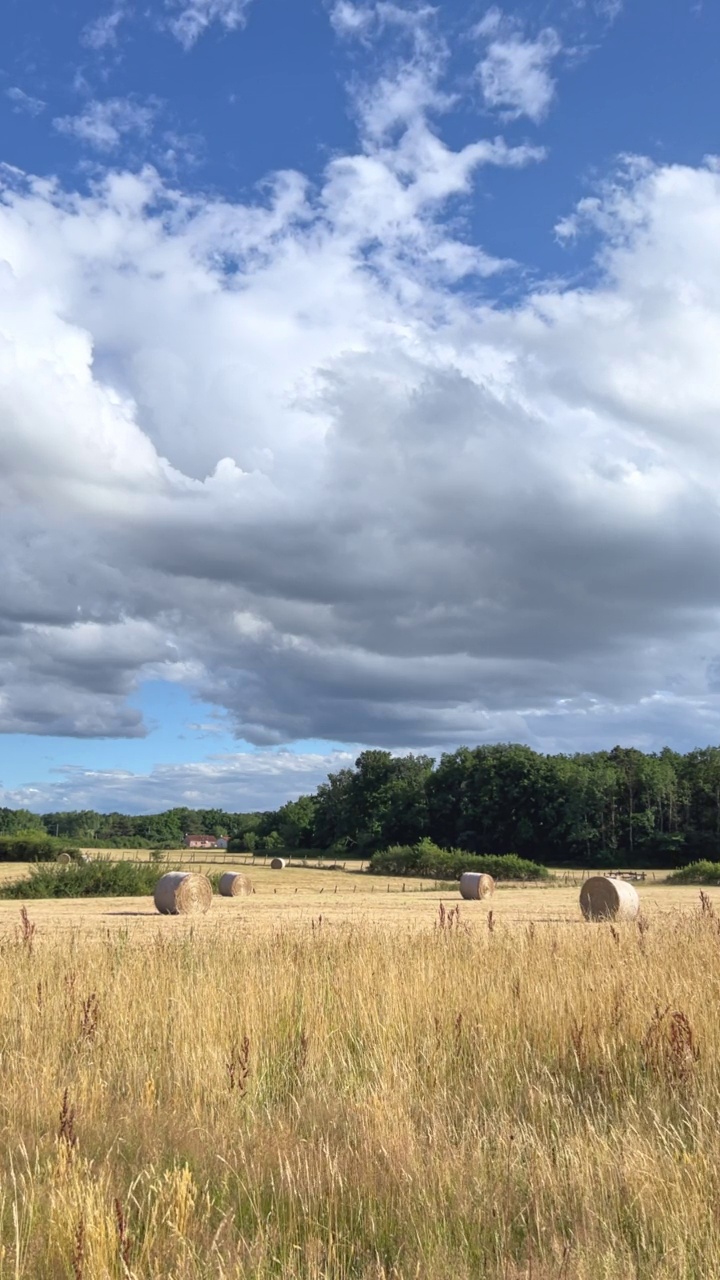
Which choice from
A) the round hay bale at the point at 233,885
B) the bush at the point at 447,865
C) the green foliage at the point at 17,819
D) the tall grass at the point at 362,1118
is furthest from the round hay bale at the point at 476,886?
the green foliage at the point at 17,819

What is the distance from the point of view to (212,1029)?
7078 millimetres

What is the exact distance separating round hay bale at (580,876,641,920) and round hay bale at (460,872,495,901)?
647 inches

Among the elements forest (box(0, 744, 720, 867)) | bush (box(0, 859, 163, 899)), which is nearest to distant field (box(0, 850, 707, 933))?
bush (box(0, 859, 163, 899))

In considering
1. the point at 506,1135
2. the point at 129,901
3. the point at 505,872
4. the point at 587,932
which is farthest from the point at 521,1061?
the point at 505,872

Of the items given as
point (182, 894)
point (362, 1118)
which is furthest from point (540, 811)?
point (362, 1118)

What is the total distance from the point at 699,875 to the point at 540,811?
3933 centimetres

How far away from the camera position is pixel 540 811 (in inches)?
4114

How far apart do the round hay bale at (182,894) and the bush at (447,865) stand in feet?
117

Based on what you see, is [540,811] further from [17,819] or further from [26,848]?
[17,819]

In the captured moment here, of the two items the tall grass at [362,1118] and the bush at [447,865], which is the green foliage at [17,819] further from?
the tall grass at [362,1118]

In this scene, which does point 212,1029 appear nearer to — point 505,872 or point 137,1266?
point 137,1266

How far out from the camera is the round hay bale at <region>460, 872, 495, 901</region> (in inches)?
1779

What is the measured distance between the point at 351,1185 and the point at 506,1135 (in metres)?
0.92

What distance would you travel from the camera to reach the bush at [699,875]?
64144 millimetres
